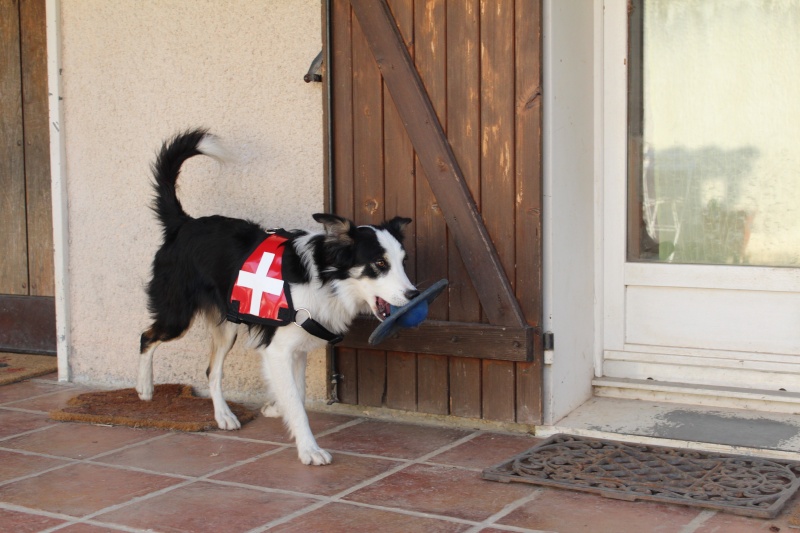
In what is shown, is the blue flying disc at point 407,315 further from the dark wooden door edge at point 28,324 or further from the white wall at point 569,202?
the dark wooden door edge at point 28,324

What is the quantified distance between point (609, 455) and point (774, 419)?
821 millimetres

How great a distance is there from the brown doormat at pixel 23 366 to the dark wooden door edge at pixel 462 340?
94.9 inches

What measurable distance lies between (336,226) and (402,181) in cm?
65

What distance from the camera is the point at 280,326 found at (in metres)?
3.96

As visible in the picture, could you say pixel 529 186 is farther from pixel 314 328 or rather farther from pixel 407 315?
pixel 314 328

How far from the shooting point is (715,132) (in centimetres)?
419

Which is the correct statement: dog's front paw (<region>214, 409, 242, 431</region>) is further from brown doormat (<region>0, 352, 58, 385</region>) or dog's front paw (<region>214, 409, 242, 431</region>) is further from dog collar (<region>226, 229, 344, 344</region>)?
brown doormat (<region>0, 352, 58, 385</region>)

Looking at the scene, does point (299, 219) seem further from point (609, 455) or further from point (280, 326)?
point (609, 455)

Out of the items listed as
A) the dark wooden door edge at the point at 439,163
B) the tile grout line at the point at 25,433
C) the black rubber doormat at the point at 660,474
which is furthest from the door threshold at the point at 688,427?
the tile grout line at the point at 25,433

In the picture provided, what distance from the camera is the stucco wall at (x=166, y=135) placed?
15.4 feet

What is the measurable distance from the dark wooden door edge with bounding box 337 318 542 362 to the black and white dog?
0.32m

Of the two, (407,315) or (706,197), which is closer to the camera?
(407,315)


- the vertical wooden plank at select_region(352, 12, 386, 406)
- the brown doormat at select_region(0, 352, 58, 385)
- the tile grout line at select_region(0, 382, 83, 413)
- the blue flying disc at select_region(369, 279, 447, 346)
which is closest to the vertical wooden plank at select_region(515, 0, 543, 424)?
the blue flying disc at select_region(369, 279, 447, 346)

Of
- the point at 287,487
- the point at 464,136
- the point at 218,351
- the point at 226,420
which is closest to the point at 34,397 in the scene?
the point at 218,351
